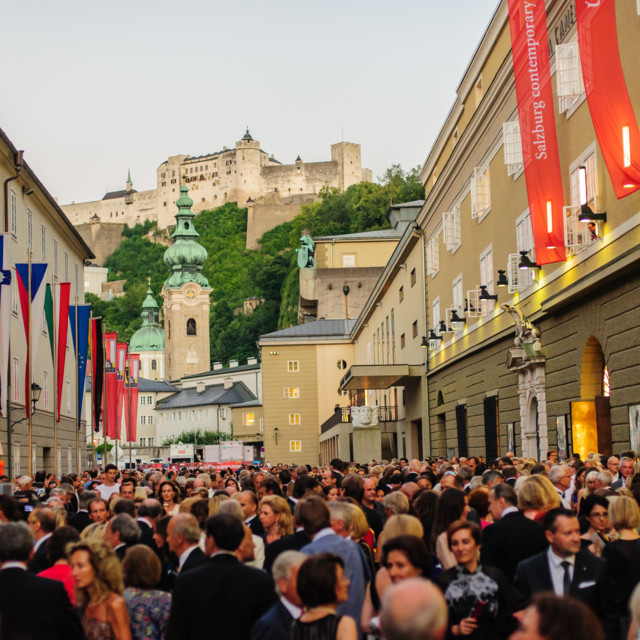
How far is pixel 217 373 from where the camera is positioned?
13538cm

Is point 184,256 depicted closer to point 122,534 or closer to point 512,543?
point 122,534

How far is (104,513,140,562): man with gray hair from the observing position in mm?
8211

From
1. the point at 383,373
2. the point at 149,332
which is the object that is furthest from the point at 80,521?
the point at 149,332

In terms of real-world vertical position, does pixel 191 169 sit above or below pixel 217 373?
above

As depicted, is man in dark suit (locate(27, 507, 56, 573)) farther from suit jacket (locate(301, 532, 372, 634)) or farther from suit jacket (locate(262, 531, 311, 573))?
suit jacket (locate(301, 532, 372, 634))

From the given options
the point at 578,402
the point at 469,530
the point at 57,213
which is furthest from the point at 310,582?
the point at 57,213

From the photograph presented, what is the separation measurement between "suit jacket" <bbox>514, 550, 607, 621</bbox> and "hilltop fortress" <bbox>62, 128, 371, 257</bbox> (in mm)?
169914

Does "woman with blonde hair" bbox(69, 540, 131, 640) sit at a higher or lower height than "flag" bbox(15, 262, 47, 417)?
lower

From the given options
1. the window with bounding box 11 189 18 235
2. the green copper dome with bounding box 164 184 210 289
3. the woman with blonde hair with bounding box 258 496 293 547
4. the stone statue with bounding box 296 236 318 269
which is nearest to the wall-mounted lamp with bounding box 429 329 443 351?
the window with bounding box 11 189 18 235

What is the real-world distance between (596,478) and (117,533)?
4.78 m

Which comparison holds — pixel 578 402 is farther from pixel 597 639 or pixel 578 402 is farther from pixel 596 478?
pixel 597 639

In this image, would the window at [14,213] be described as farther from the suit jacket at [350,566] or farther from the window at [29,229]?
the suit jacket at [350,566]

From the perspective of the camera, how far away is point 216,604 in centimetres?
601

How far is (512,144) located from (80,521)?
15.0 m
